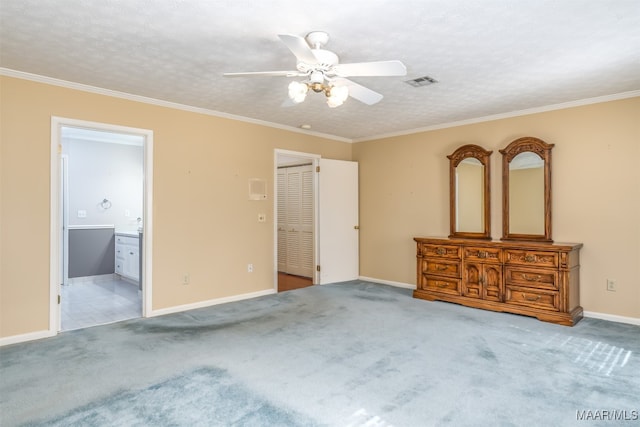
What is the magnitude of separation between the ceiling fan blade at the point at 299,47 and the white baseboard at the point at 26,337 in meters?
3.43

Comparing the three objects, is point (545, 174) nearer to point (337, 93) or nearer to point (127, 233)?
point (337, 93)

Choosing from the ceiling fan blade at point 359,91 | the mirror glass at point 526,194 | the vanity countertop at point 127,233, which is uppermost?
the ceiling fan blade at point 359,91

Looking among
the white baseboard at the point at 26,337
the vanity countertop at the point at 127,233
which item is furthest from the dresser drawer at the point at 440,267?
the vanity countertop at the point at 127,233

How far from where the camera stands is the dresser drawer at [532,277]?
3.95 m

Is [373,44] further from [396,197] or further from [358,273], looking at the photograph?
[358,273]

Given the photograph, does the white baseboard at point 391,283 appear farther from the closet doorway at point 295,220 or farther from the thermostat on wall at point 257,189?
the thermostat on wall at point 257,189

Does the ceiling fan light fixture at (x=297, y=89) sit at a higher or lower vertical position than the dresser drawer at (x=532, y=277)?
higher

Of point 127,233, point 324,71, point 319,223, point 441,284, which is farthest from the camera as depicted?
point 127,233

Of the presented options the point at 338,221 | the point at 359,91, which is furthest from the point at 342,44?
the point at 338,221

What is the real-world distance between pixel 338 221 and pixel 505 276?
104 inches

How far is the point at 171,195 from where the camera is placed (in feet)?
14.2

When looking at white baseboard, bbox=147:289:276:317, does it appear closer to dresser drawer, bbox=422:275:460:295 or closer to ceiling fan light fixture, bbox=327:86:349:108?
dresser drawer, bbox=422:275:460:295

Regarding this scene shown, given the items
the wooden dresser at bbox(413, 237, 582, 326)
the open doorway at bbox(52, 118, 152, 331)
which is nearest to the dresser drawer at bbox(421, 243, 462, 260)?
the wooden dresser at bbox(413, 237, 582, 326)

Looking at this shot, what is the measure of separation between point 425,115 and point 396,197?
4.95ft
